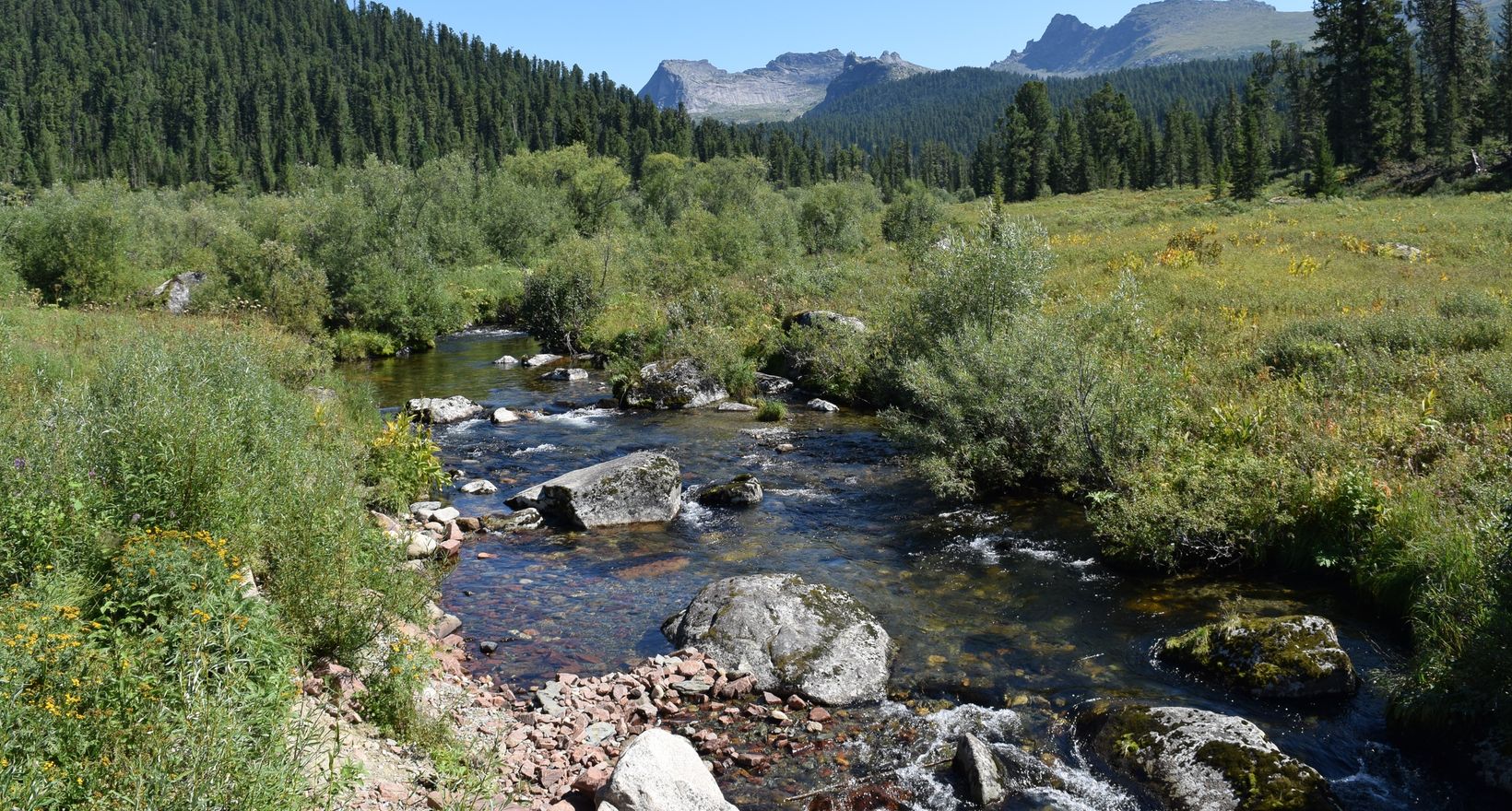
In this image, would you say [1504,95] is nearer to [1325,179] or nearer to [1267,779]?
[1325,179]

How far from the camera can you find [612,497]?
15258mm

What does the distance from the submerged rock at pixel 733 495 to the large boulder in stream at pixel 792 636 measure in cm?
517

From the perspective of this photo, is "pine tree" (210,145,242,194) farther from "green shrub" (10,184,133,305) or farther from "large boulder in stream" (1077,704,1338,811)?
"large boulder in stream" (1077,704,1338,811)

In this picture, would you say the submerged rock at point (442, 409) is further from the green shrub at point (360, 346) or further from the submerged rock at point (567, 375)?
the green shrub at point (360, 346)

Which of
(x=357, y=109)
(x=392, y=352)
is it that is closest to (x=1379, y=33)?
(x=392, y=352)

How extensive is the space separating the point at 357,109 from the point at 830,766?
171 metres

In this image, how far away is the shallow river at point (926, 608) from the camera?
7.91 metres

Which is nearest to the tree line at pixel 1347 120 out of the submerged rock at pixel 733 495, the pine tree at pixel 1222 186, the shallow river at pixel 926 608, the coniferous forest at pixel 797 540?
the pine tree at pixel 1222 186

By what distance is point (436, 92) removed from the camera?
6560 inches

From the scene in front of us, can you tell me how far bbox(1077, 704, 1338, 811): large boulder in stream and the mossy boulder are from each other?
3.66 feet

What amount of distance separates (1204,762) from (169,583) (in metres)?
8.59

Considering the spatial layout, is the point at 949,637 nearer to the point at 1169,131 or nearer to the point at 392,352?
the point at 392,352

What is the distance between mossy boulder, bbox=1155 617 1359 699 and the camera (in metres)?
8.70

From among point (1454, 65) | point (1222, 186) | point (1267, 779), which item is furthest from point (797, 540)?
point (1454, 65)
